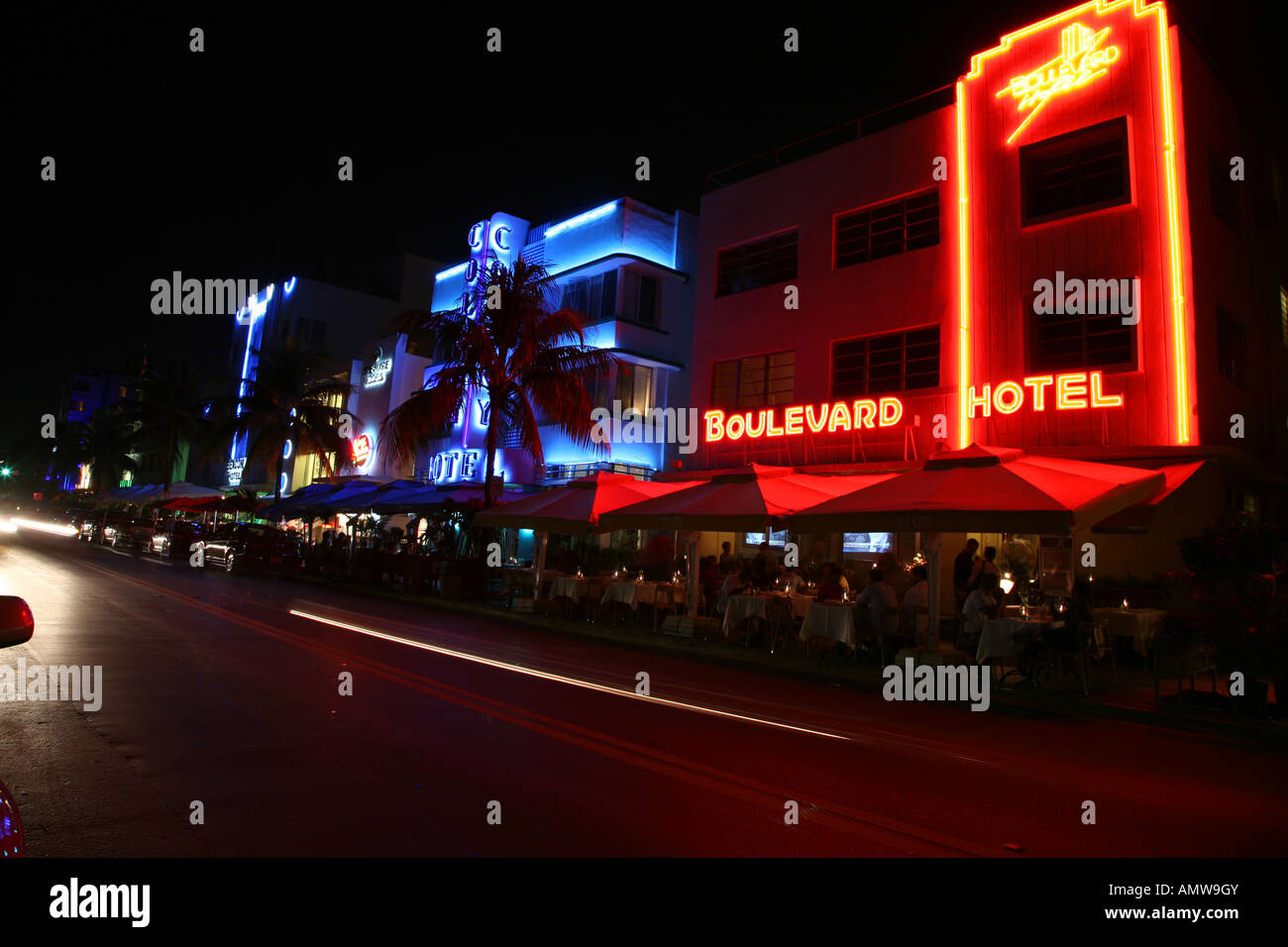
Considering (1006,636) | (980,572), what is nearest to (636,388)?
(980,572)

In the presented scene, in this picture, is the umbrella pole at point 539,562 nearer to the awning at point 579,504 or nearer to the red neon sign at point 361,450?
the awning at point 579,504

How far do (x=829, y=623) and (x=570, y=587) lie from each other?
7.15 metres

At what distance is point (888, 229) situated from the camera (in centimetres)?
1925

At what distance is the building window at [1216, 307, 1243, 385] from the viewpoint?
15.7 metres

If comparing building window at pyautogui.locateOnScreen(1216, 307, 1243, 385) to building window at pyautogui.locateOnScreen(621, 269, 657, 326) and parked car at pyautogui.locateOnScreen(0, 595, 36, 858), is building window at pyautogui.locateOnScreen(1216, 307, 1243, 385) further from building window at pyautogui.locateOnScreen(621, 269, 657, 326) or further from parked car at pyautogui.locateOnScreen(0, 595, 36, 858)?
parked car at pyautogui.locateOnScreen(0, 595, 36, 858)

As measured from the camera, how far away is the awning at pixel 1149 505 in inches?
479

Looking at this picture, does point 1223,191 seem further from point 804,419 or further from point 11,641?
point 11,641

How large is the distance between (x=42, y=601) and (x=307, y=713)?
11.6 meters

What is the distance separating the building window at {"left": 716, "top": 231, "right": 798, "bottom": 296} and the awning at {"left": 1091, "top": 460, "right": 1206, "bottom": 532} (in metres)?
10.4

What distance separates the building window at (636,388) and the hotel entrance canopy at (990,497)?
14.1 m

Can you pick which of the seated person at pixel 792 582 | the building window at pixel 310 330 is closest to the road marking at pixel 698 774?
the seated person at pixel 792 582

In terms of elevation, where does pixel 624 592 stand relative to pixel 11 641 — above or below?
below

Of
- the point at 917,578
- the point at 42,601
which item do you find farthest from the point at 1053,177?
the point at 42,601

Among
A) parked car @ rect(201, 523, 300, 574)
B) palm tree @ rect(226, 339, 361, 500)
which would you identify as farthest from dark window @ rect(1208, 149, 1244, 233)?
palm tree @ rect(226, 339, 361, 500)
